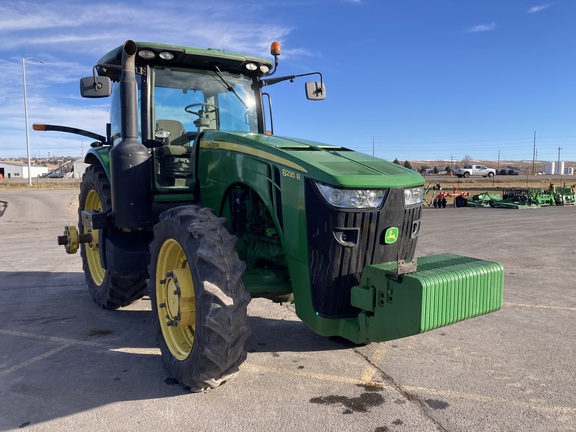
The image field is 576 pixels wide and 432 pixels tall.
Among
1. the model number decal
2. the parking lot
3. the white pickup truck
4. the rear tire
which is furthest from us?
the white pickup truck

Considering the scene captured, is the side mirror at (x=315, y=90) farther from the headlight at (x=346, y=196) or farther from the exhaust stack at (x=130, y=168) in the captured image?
the headlight at (x=346, y=196)

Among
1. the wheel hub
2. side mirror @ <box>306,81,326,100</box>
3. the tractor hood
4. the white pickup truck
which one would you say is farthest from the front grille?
the white pickup truck

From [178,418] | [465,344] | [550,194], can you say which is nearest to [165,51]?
[178,418]

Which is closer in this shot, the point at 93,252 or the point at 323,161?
the point at 323,161

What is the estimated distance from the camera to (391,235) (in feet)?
11.2

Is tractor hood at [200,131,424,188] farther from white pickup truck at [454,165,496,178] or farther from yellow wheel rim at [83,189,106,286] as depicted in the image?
white pickup truck at [454,165,496,178]

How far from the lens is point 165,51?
4.47m

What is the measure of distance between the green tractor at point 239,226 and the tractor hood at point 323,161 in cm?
1

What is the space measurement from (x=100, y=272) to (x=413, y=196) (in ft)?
13.5

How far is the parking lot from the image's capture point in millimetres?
3049

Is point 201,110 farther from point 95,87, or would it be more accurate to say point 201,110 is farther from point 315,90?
point 315,90

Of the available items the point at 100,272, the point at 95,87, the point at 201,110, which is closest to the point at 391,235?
the point at 201,110

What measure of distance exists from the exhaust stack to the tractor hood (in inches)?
24.9

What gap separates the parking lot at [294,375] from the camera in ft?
10.0
